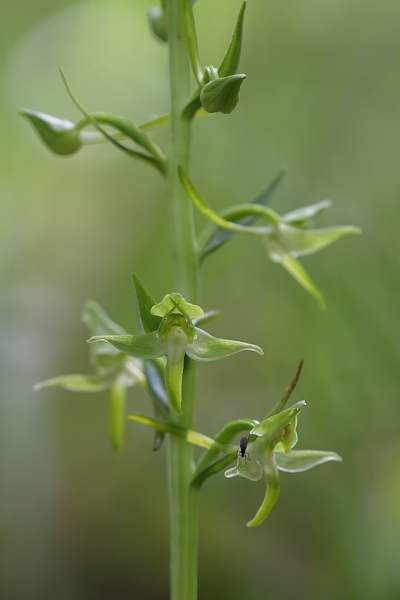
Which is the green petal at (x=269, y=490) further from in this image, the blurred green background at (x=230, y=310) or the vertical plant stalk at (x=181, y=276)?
the blurred green background at (x=230, y=310)

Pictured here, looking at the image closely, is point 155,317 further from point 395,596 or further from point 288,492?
point 288,492

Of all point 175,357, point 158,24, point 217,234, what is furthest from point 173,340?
point 158,24

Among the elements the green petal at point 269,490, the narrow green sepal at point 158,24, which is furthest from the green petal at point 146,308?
the narrow green sepal at point 158,24

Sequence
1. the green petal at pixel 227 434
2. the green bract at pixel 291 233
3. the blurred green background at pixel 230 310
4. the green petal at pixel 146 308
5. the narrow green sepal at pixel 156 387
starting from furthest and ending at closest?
the blurred green background at pixel 230 310 → the green bract at pixel 291 233 → the narrow green sepal at pixel 156 387 → the green petal at pixel 227 434 → the green petal at pixel 146 308

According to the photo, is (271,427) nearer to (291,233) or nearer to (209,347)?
(209,347)

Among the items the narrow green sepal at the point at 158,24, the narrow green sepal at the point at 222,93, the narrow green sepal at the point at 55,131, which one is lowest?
the narrow green sepal at the point at 55,131

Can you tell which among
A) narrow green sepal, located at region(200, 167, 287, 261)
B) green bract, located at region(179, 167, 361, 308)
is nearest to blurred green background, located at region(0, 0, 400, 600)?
green bract, located at region(179, 167, 361, 308)

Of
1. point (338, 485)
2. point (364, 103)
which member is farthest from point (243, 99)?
point (338, 485)
